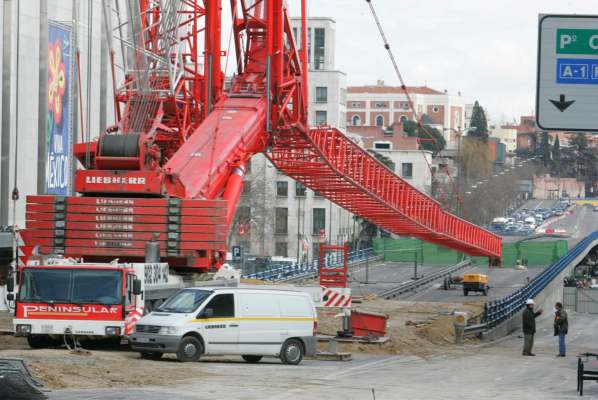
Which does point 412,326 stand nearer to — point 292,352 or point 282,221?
point 292,352

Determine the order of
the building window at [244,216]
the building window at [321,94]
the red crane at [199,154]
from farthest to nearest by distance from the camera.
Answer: the building window at [321,94]
the building window at [244,216]
the red crane at [199,154]

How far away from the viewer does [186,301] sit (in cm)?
3022

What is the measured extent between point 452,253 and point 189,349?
73201 millimetres

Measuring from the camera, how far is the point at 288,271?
74.8 metres

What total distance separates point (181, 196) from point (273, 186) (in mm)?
84639

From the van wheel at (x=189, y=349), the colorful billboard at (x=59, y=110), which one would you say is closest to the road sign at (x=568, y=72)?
the van wheel at (x=189, y=349)

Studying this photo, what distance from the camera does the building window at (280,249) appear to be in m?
124

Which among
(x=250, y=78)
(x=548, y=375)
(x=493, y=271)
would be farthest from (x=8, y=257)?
(x=493, y=271)

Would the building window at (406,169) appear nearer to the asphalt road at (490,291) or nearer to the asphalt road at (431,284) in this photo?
the asphalt road at (431,284)

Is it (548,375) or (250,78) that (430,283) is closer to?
(250,78)

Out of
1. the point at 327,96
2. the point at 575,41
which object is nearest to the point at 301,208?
the point at 327,96

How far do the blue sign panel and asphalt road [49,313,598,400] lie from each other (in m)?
9.00

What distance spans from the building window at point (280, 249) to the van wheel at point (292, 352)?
92691mm

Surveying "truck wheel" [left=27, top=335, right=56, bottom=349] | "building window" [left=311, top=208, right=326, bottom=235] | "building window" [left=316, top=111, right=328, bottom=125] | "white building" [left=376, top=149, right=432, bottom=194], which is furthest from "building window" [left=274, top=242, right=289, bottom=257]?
"truck wheel" [left=27, top=335, right=56, bottom=349]
